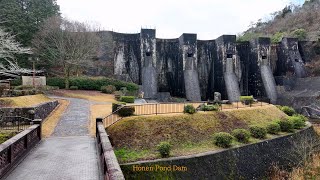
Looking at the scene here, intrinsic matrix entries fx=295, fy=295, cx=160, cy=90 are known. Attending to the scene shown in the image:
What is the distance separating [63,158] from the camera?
10383mm

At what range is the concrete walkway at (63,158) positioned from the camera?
8477mm

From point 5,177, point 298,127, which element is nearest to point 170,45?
point 298,127

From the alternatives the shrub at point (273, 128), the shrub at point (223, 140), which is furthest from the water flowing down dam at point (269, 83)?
the shrub at point (223, 140)

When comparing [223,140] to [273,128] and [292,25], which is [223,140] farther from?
[292,25]

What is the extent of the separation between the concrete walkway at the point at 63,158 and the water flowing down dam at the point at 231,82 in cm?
1964

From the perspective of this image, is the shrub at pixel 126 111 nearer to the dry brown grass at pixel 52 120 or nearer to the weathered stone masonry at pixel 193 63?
the dry brown grass at pixel 52 120

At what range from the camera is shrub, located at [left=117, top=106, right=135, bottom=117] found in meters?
16.8

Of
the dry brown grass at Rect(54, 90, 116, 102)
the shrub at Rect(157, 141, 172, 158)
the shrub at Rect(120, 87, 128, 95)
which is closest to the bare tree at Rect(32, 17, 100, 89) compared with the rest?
the dry brown grass at Rect(54, 90, 116, 102)

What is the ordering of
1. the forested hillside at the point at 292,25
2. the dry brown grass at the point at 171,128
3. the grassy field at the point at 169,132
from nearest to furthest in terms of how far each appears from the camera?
the grassy field at the point at 169,132 < the dry brown grass at the point at 171,128 < the forested hillside at the point at 292,25

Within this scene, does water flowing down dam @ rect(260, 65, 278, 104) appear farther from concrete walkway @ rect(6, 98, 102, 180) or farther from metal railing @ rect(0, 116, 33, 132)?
metal railing @ rect(0, 116, 33, 132)

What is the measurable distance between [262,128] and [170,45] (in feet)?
66.9

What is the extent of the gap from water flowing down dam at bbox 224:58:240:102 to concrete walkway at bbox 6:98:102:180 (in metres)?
19.6

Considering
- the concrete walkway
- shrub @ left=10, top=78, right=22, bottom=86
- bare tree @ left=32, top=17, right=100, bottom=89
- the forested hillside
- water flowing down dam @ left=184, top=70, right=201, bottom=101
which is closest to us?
the concrete walkway

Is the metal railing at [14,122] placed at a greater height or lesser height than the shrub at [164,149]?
greater
